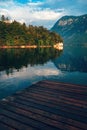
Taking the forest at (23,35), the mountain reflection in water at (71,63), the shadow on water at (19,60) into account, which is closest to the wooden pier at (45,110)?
the shadow on water at (19,60)

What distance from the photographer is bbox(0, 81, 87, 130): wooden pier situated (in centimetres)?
998

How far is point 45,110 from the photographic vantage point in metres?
12.0

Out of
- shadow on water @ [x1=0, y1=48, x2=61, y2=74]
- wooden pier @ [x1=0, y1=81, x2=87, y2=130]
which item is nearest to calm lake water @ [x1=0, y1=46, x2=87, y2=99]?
shadow on water @ [x1=0, y1=48, x2=61, y2=74]

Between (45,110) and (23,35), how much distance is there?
5776 inches

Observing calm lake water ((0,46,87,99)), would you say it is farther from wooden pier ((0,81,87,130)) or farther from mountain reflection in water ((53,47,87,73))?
wooden pier ((0,81,87,130))

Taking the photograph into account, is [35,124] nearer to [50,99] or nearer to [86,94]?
[50,99]

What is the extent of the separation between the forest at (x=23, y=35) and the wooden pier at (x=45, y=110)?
5096 inches

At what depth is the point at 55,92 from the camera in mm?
16109

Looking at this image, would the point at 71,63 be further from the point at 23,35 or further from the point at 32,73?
the point at 23,35

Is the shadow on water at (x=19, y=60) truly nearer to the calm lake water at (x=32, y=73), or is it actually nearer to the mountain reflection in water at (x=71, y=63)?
the calm lake water at (x=32, y=73)

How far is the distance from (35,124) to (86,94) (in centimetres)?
667

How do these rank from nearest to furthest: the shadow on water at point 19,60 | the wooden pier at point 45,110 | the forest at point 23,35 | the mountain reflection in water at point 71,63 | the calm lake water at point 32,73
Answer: the wooden pier at point 45,110 < the calm lake water at point 32,73 < the mountain reflection in water at point 71,63 < the shadow on water at point 19,60 < the forest at point 23,35

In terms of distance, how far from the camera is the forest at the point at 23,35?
145 metres

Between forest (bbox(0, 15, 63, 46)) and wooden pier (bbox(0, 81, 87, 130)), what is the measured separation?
129437mm
